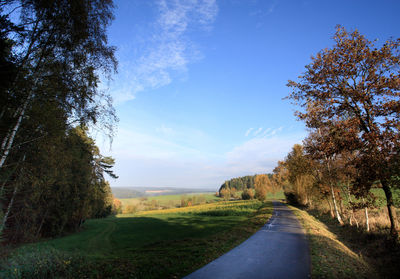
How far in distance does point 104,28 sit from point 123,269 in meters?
9.20

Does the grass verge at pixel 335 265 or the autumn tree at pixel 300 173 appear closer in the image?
the grass verge at pixel 335 265

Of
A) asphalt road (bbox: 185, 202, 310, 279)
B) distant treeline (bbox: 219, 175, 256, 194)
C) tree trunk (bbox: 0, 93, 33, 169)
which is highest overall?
distant treeline (bbox: 219, 175, 256, 194)

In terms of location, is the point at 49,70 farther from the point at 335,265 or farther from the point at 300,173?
the point at 300,173

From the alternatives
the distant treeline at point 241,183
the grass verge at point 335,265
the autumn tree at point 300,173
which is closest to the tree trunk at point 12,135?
the grass verge at point 335,265

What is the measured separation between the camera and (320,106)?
923 centimetres

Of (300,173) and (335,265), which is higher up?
(300,173)

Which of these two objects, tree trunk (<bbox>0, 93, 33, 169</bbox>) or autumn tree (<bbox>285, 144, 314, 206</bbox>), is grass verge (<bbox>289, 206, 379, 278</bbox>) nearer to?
tree trunk (<bbox>0, 93, 33, 169</bbox>)

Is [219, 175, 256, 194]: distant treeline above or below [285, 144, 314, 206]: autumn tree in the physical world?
above

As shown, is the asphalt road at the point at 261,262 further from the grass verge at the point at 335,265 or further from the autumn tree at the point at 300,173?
the autumn tree at the point at 300,173

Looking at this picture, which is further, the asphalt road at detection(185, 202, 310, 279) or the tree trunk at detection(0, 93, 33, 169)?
the asphalt road at detection(185, 202, 310, 279)

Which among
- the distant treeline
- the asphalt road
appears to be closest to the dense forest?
the asphalt road

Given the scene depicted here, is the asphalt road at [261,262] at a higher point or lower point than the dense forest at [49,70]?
lower

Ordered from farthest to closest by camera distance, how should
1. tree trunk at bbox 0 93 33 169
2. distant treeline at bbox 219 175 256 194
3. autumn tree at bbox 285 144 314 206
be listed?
distant treeline at bbox 219 175 256 194 → autumn tree at bbox 285 144 314 206 → tree trunk at bbox 0 93 33 169

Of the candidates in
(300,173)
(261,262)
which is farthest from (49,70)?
(300,173)
